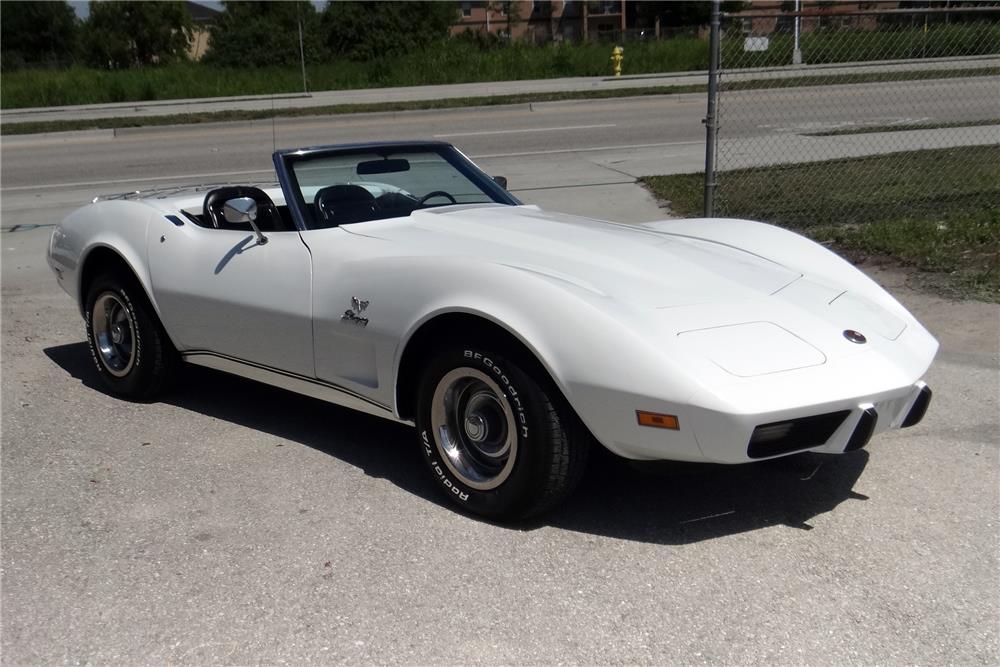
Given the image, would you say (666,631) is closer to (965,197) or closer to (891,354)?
(891,354)

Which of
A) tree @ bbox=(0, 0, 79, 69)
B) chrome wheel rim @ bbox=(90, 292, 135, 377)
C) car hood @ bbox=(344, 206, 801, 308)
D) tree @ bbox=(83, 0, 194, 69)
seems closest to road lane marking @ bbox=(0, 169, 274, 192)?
chrome wheel rim @ bbox=(90, 292, 135, 377)

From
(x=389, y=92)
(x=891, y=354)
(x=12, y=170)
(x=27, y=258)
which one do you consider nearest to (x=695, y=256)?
(x=891, y=354)

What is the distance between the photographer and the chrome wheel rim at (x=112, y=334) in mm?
5352

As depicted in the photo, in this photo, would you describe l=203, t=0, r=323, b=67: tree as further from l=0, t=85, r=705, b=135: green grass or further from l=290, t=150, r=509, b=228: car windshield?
l=290, t=150, r=509, b=228: car windshield

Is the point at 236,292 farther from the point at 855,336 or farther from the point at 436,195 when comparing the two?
the point at 855,336

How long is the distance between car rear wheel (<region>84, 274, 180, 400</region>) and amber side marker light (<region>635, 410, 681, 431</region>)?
9.19 ft

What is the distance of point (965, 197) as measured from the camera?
9000 mm

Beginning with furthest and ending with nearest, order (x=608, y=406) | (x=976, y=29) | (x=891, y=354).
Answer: (x=976, y=29) < (x=891, y=354) < (x=608, y=406)

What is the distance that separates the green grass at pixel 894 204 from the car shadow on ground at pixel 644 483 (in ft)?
10.5

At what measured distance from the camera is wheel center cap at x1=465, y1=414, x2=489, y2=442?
3.81 meters

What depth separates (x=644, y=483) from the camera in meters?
4.16

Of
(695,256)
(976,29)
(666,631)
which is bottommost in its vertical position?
(666,631)

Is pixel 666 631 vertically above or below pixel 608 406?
below

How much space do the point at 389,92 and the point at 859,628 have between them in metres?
24.1
